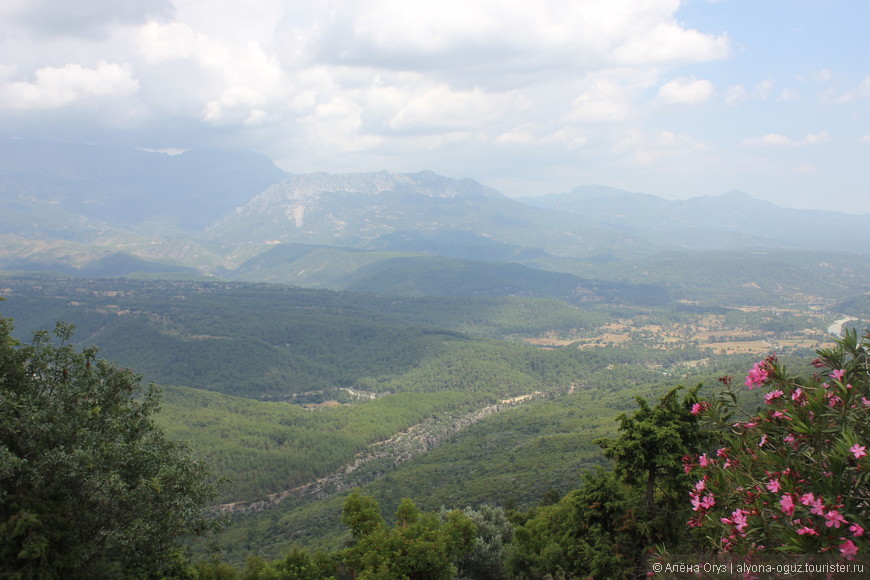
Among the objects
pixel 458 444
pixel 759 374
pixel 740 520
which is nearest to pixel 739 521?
pixel 740 520

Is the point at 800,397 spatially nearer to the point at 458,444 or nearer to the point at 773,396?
the point at 773,396

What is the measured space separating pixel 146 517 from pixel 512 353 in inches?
6382

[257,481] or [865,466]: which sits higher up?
[865,466]

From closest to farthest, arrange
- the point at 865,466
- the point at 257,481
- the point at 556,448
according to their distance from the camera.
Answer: the point at 865,466
the point at 556,448
the point at 257,481

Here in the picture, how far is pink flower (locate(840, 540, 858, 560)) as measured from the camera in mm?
6379

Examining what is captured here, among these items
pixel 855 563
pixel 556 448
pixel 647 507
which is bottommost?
pixel 556 448

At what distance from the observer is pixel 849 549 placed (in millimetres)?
6379

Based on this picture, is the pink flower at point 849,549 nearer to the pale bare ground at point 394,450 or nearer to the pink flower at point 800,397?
the pink flower at point 800,397

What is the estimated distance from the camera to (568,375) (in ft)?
530

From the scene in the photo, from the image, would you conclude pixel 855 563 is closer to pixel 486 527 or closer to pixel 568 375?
pixel 486 527

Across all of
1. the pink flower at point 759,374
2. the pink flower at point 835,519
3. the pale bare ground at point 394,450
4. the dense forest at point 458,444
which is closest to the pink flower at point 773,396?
the dense forest at point 458,444

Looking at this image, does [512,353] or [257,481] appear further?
[512,353]

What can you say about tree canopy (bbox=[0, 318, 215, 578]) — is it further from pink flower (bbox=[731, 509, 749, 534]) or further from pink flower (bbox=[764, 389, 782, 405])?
pink flower (bbox=[764, 389, 782, 405])

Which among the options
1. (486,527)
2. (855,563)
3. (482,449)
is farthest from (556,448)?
(855,563)
